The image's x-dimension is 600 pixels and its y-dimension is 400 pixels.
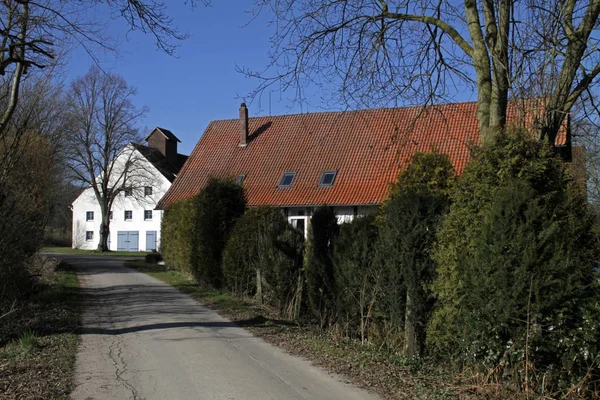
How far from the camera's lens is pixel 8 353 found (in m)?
7.88

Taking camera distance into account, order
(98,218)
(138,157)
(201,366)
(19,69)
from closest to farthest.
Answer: (201,366), (19,69), (138,157), (98,218)

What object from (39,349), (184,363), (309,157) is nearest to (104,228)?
(309,157)

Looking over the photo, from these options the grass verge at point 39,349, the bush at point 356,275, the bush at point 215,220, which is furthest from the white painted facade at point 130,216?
the bush at point 356,275

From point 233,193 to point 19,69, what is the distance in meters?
8.33

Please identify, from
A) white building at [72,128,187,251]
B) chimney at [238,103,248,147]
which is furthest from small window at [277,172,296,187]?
white building at [72,128,187,251]

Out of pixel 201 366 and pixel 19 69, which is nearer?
pixel 201 366

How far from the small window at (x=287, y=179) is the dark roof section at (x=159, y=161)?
2481cm

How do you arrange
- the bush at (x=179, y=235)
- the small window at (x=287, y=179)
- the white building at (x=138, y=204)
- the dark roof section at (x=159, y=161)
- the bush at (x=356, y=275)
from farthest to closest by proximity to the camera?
the dark roof section at (x=159, y=161) < the white building at (x=138, y=204) < the small window at (x=287, y=179) < the bush at (x=179, y=235) < the bush at (x=356, y=275)

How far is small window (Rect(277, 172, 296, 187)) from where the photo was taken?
28544mm

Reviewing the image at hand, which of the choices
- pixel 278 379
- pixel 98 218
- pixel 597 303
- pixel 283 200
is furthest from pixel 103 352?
pixel 98 218

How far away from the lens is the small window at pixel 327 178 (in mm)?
27431

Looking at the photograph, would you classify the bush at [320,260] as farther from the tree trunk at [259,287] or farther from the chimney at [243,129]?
the chimney at [243,129]

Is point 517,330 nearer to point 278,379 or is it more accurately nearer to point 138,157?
point 278,379

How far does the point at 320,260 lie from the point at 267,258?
8.28 ft
